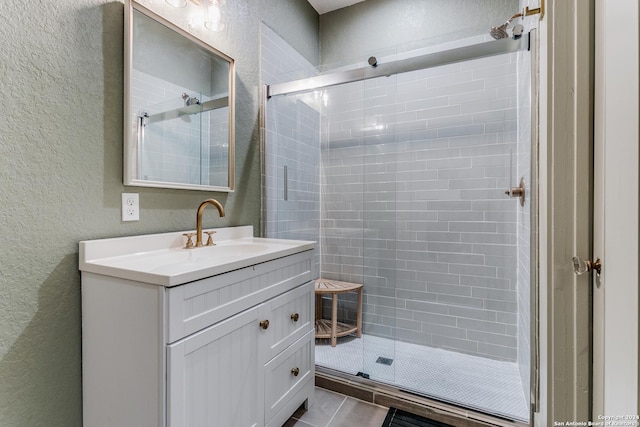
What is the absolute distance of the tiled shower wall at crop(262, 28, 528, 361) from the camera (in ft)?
7.13

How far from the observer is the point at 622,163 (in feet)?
2.34

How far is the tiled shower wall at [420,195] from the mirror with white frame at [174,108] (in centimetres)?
44

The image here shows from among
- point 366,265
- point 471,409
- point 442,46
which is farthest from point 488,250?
point 442,46

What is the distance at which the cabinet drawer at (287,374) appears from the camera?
1.32 meters

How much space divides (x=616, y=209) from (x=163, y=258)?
1416 millimetres

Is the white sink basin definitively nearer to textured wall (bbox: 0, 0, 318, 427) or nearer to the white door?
textured wall (bbox: 0, 0, 318, 427)

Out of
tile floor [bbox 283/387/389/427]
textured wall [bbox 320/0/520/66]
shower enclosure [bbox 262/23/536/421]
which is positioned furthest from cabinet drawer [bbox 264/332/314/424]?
textured wall [bbox 320/0/520/66]

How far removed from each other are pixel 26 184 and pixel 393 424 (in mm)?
1801

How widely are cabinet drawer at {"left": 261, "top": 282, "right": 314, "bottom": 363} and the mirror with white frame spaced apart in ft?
2.38

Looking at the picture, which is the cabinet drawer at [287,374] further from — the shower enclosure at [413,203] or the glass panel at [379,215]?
the glass panel at [379,215]

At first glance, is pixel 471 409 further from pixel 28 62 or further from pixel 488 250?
pixel 28 62

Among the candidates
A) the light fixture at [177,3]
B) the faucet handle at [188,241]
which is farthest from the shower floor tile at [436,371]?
the light fixture at [177,3]

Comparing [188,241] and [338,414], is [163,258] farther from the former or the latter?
[338,414]

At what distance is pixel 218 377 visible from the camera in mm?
1071
